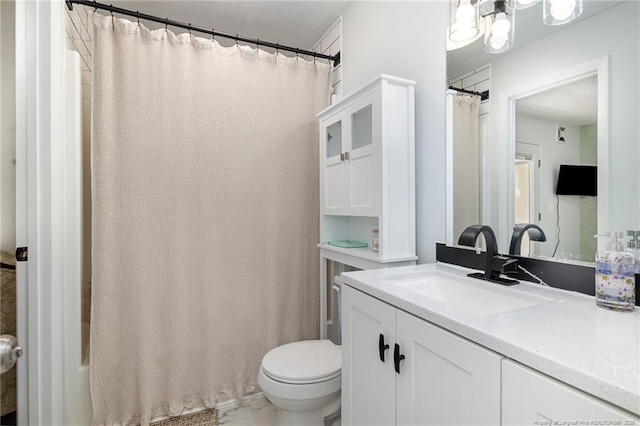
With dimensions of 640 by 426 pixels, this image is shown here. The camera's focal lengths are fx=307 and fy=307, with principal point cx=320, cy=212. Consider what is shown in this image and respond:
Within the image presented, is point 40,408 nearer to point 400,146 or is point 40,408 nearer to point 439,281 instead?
point 439,281

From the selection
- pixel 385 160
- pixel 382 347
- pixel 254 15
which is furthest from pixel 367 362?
pixel 254 15

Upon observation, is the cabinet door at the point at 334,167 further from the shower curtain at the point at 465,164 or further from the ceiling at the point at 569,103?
the ceiling at the point at 569,103

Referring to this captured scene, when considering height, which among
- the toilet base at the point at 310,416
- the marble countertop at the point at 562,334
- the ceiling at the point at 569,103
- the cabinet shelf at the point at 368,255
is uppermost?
the ceiling at the point at 569,103

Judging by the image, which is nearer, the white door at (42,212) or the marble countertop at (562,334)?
the marble countertop at (562,334)

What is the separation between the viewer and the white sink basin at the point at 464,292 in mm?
955

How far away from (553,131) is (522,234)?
365 mm

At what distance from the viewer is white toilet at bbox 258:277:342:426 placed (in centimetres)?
136

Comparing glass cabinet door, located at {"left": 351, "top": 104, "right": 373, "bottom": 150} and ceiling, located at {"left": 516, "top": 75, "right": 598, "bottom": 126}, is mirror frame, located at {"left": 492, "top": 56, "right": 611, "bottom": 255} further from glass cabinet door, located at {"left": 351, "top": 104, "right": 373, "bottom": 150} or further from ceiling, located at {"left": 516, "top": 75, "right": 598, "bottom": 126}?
glass cabinet door, located at {"left": 351, "top": 104, "right": 373, "bottom": 150}

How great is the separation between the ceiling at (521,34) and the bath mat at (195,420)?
2.17m

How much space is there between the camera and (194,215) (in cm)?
183

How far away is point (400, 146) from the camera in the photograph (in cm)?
143

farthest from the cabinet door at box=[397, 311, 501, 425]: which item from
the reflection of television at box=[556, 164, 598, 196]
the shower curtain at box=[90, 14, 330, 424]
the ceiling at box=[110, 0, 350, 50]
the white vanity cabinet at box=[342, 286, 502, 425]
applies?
the ceiling at box=[110, 0, 350, 50]

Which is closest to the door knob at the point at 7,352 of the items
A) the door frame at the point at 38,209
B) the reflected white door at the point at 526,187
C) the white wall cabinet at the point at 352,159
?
the door frame at the point at 38,209

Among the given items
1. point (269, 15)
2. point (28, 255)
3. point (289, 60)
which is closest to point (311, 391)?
point (28, 255)
